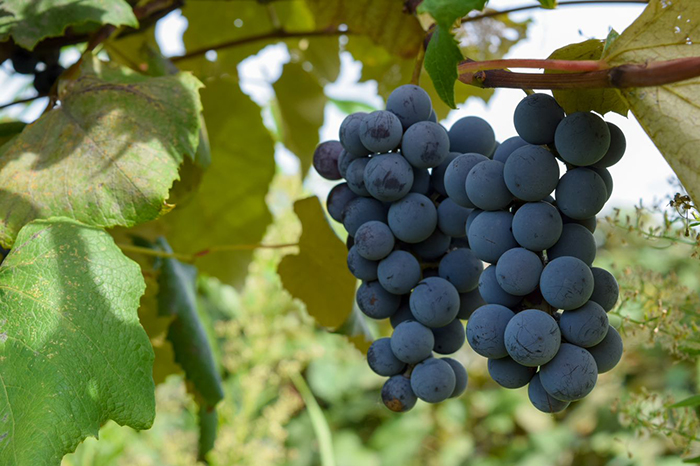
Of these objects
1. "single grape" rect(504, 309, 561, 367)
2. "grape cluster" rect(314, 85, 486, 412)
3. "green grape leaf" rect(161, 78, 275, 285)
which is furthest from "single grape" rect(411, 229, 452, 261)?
"green grape leaf" rect(161, 78, 275, 285)

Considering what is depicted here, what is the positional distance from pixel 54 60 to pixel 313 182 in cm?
101

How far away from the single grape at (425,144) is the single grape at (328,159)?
82 mm

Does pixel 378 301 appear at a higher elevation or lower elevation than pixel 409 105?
lower

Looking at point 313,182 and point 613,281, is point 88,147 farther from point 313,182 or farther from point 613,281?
point 313,182

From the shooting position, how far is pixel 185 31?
0.82 meters

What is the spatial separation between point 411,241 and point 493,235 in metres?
0.07

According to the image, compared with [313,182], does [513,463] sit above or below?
below

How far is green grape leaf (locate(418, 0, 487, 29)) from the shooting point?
0.28m

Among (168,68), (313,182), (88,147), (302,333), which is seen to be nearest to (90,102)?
(88,147)

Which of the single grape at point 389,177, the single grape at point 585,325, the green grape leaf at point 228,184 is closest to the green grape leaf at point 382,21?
the green grape leaf at point 228,184

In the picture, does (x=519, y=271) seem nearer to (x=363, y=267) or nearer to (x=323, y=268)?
(x=363, y=267)

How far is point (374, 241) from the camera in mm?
374

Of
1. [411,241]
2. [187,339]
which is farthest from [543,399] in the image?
[187,339]

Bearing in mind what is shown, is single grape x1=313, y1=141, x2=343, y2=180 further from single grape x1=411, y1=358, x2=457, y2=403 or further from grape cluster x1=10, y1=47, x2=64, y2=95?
grape cluster x1=10, y1=47, x2=64, y2=95
